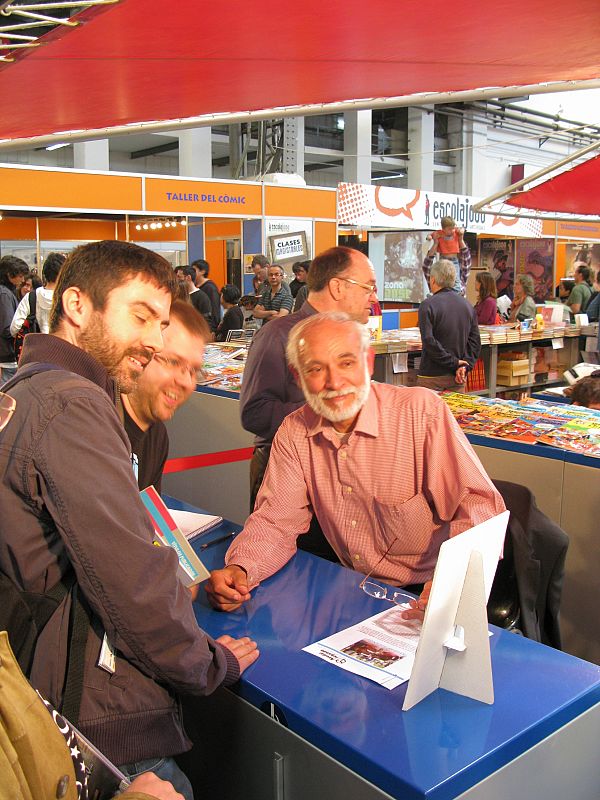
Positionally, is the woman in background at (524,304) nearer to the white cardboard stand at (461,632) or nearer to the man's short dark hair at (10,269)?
the man's short dark hair at (10,269)

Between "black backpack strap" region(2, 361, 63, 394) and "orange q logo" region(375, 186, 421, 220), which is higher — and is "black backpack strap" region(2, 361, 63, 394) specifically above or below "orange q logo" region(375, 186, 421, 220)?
below

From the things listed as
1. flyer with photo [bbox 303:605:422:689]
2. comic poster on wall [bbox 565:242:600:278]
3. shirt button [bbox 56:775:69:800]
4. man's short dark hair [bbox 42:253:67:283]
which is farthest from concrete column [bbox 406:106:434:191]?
shirt button [bbox 56:775:69:800]

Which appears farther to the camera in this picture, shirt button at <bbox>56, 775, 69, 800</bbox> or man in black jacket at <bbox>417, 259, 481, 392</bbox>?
man in black jacket at <bbox>417, 259, 481, 392</bbox>

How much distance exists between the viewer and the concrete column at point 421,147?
2051 centimetres

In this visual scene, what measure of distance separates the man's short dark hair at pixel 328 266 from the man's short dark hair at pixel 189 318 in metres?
1.19

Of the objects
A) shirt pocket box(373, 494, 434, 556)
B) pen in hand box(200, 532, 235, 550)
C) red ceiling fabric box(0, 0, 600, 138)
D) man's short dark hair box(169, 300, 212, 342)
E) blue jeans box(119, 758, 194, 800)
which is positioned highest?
red ceiling fabric box(0, 0, 600, 138)

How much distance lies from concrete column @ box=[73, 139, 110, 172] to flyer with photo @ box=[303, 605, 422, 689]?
47.2 feet

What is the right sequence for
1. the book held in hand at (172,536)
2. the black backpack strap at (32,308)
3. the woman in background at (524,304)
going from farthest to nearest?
the woman in background at (524,304) < the black backpack strap at (32,308) < the book held in hand at (172,536)

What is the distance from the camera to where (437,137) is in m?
22.7

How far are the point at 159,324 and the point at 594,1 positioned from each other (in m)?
1.71

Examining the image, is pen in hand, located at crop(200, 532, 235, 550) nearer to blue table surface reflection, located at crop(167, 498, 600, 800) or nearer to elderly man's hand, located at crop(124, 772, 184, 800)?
blue table surface reflection, located at crop(167, 498, 600, 800)

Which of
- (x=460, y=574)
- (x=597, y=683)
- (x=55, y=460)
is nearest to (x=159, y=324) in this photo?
(x=55, y=460)

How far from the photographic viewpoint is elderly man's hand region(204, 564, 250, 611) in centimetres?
199

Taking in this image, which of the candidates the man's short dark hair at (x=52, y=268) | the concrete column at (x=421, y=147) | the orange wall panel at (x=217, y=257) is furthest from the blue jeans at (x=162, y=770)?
the concrete column at (x=421, y=147)
